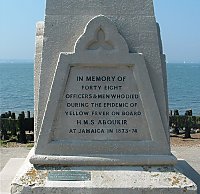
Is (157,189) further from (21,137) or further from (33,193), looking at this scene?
(21,137)

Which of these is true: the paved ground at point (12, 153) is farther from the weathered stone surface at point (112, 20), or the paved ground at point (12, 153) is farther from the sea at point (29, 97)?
the sea at point (29, 97)

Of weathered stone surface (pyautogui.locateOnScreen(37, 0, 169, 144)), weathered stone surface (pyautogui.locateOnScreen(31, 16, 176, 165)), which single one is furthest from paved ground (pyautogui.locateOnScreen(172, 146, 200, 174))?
weathered stone surface (pyautogui.locateOnScreen(37, 0, 169, 144))

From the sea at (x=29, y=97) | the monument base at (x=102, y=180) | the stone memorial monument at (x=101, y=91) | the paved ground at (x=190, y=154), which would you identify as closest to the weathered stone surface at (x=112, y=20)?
the stone memorial monument at (x=101, y=91)

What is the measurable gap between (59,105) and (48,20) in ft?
3.20

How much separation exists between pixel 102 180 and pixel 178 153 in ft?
24.3

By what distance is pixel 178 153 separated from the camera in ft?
37.0

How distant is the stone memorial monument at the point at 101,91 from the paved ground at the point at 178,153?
5.27m

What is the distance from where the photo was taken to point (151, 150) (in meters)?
4.57

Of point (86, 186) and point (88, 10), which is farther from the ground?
point (88, 10)

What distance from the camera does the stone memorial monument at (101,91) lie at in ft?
14.7

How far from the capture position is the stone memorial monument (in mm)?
4492

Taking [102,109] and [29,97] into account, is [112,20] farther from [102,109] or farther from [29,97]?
[29,97]

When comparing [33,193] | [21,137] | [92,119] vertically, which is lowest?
[21,137]

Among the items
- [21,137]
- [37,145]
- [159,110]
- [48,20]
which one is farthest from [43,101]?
[21,137]
